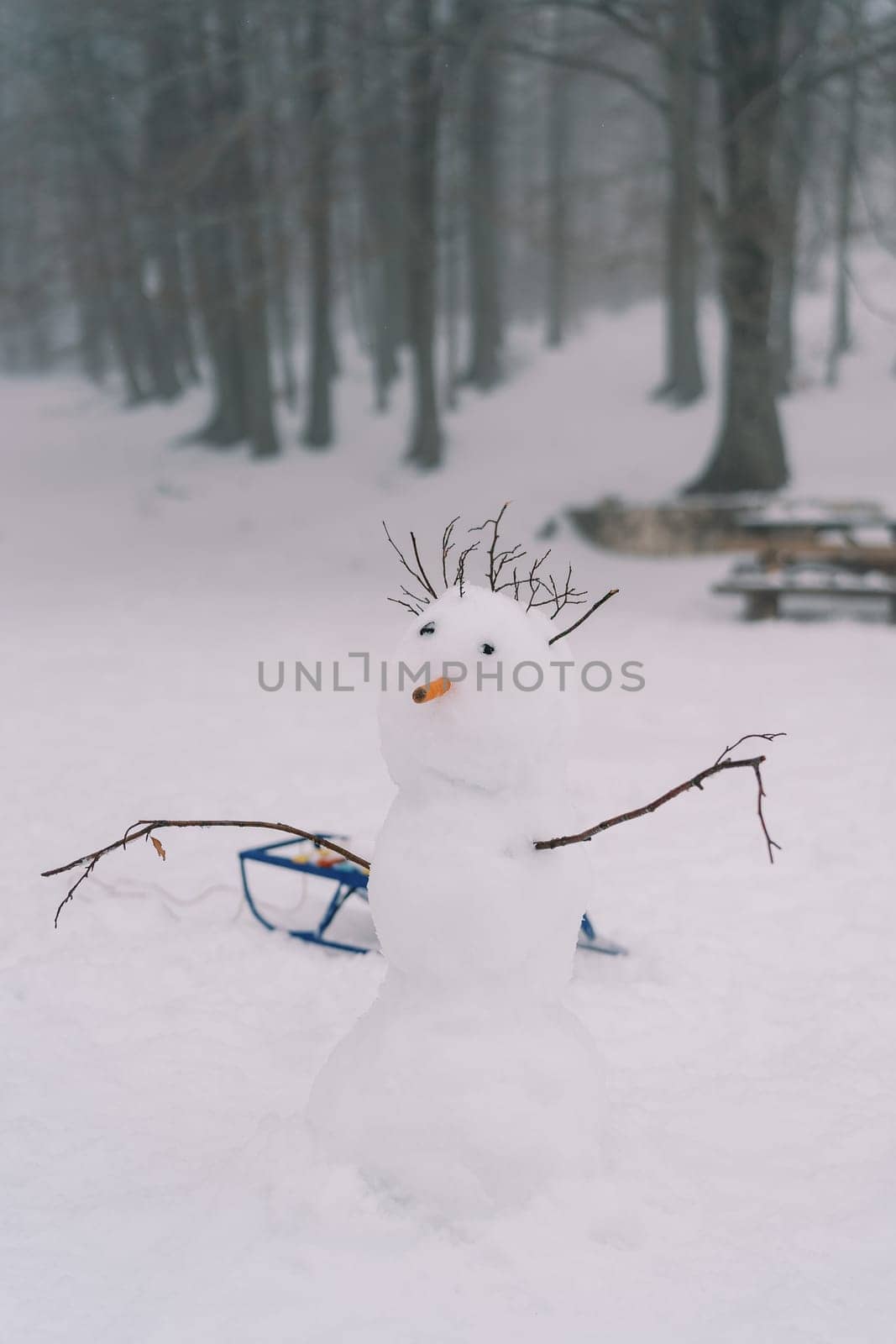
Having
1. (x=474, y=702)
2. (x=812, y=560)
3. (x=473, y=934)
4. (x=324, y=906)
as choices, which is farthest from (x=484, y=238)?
(x=473, y=934)

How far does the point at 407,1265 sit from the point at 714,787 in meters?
3.82

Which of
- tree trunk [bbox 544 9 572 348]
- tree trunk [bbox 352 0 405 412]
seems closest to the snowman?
tree trunk [bbox 352 0 405 412]

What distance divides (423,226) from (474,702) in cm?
1271

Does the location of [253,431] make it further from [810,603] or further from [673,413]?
[810,603]

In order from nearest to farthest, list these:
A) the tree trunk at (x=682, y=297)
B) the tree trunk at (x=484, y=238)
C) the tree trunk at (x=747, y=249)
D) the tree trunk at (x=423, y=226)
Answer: the tree trunk at (x=747, y=249)
the tree trunk at (x=423, y=226)
the tree trunk at (x=682, y=297)
the tree trunk at (x=484, y=238)

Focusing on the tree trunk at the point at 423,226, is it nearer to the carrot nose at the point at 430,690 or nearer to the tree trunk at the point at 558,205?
the tree trunk at the point at 558,205

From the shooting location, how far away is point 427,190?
45.3 feet

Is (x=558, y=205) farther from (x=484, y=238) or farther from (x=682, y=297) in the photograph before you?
(x=682, y=297)

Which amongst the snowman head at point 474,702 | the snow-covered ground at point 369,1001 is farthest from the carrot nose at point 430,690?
the snow-covered ground at point 369,1001

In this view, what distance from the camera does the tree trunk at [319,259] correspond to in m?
12.3

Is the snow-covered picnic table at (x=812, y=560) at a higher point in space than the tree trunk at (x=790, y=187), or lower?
lower

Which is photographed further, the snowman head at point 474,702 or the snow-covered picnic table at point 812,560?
the snow-covered picnic table at point 812,560

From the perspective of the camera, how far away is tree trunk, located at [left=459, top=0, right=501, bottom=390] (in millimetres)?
17656

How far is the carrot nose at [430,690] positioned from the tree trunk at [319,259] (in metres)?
10.1
